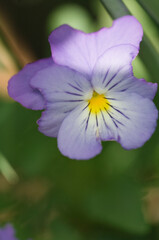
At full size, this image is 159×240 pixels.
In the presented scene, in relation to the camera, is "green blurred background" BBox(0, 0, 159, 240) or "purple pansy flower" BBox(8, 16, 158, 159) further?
"green blurred background" BBox(0, 0, 159, 240)

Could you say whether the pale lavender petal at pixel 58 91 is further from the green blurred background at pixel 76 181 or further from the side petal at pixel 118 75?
the green blurred background at pixel 76 181

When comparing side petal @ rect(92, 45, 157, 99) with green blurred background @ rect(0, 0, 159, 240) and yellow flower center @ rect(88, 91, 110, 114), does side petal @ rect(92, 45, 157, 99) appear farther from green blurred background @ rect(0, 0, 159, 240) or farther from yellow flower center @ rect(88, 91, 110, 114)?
green blurred background @ rect(0, 0, 159, 240)

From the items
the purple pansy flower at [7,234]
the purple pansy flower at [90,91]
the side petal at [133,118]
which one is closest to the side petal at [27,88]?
the purple pansy flower at [90,91]

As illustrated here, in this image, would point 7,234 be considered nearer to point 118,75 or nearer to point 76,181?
point 76,181

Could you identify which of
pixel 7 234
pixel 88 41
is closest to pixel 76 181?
pixel 7 234

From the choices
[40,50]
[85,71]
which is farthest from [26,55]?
[85,71]

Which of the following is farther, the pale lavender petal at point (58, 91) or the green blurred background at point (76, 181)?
the green blurred background at point (76, 181)

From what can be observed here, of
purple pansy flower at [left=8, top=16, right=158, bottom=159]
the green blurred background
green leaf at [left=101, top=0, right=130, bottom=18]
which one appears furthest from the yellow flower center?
the green blurred background
